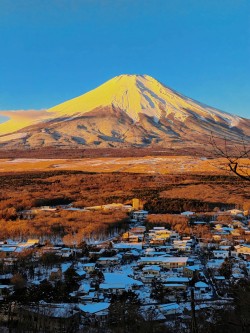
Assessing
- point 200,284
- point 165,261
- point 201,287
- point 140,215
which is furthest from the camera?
point 140,215

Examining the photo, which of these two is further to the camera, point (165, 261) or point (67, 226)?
point (67, 226)

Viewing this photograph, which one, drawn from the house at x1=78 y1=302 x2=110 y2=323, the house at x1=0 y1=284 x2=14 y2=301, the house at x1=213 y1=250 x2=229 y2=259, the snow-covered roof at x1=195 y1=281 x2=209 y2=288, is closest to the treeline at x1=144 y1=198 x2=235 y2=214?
the house at x1=213 y1=250 x2=229 y2=259

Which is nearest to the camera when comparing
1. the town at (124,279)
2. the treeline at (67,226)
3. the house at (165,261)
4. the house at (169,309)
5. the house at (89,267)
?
the town at (124,279)

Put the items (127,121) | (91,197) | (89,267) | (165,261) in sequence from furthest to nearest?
(127,121) < (91,197) < (165,261) < (89,267)

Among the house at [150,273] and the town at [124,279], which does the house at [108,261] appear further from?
the house at [150,273]

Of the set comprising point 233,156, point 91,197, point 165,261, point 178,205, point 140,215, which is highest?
point 233,156

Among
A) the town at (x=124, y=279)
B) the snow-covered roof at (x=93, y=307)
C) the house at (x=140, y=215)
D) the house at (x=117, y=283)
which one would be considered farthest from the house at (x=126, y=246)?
the house at (x=140, y=215)

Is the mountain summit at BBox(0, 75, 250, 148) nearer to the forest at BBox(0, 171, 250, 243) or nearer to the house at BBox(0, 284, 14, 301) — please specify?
the forest at BBox(0, 171, 250, 243)

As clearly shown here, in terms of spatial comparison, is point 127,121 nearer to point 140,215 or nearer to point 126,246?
point 140,215

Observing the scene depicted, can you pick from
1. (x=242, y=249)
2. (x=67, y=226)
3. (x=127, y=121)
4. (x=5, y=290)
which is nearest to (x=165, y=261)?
(x=242, y=249)
